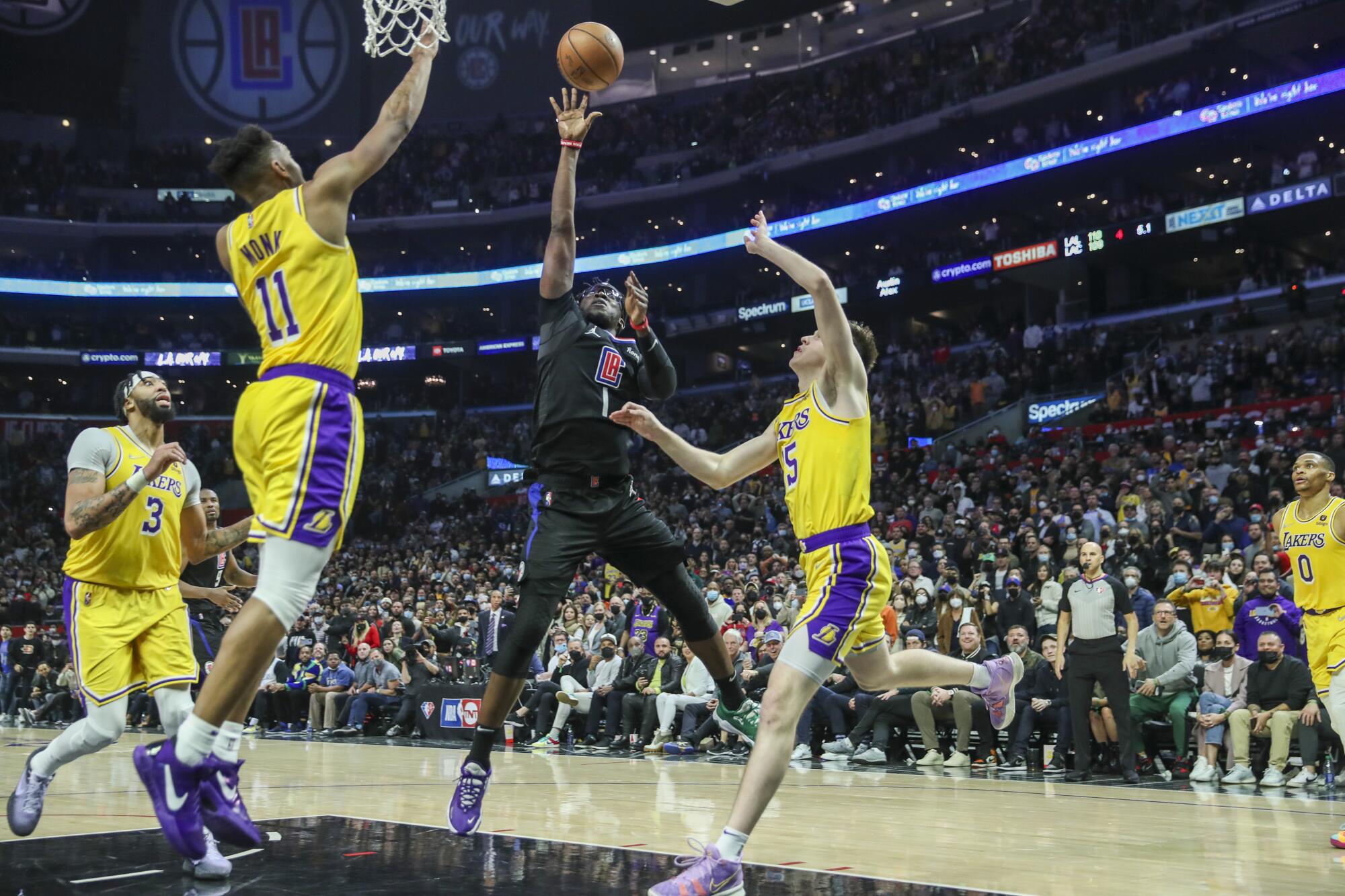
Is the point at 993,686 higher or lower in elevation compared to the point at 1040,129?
lower

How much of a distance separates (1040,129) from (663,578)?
28.5 meters

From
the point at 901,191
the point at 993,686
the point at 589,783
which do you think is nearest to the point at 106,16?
the point at 901,191

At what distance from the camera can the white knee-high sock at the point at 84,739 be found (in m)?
4.77

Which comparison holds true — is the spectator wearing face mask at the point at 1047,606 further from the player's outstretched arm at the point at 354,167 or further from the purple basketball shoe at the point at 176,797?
the purple basketball shoe at the point at 176,797

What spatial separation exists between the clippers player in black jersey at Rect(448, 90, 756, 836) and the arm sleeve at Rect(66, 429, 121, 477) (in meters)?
1.76

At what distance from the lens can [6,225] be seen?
133ft

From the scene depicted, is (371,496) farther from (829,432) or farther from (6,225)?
(829,432)

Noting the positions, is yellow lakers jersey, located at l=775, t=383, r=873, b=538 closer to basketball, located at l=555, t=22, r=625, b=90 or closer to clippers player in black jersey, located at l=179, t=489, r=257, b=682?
clippers player in black jersey, located at l=179, t=489, r=257, b=682

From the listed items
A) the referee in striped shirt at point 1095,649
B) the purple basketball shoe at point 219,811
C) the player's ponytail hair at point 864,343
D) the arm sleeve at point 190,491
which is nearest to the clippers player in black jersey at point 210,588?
the arm sleeve at point 190,491

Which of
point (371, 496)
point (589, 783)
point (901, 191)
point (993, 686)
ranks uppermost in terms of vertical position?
point (901, 191)

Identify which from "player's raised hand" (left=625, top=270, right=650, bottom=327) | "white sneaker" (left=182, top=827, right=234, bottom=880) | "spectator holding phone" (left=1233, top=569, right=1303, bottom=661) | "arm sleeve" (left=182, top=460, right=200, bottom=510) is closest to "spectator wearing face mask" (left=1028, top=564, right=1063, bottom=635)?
"spectator holding phone" (left=1233, top=569, right=1303, bottom=661)

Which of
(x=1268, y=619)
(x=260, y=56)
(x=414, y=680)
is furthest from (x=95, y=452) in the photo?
(x=260, y=56)

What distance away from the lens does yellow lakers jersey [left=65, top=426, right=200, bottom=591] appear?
491 centimetres

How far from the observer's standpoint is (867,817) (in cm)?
654
